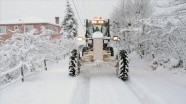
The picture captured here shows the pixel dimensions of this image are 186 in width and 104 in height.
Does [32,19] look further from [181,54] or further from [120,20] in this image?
[181,54]

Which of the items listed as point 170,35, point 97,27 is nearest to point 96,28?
point 97,27

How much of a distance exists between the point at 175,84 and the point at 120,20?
23.4 m

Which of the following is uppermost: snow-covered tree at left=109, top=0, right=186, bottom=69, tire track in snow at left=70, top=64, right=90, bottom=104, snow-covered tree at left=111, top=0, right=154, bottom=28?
snow-covered tree at left=111, top=0, right=154, bottom=28

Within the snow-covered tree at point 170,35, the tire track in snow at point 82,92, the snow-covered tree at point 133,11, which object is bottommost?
the tire track in snow at point 82,92

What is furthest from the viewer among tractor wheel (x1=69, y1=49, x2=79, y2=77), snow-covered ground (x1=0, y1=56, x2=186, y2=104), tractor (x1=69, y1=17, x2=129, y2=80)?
tractor wheel (x1=69, y1=49, x2=79, y2=77)

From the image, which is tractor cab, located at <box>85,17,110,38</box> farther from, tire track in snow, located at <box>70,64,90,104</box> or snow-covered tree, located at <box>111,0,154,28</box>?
snow-covered tree, located at <box>111,0,154,28</box>

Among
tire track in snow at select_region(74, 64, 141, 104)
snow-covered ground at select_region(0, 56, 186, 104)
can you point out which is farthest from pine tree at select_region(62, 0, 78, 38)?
tire track in snow at select_region(74, 64, 141, 104)

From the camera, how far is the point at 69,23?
53.3 m

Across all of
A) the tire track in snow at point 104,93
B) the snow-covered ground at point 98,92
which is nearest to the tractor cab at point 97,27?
the snow-covered ground at point 98,92

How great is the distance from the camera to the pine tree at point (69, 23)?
5312 cm

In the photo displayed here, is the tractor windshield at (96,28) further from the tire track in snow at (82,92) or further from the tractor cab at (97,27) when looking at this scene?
the tire track in snow at (82,92)

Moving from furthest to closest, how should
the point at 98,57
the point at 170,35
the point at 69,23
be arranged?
the point at 69,23 < the point at 170,35 < the point at 98,57

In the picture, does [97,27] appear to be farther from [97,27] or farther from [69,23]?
[69,23]

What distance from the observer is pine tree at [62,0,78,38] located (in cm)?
5312
